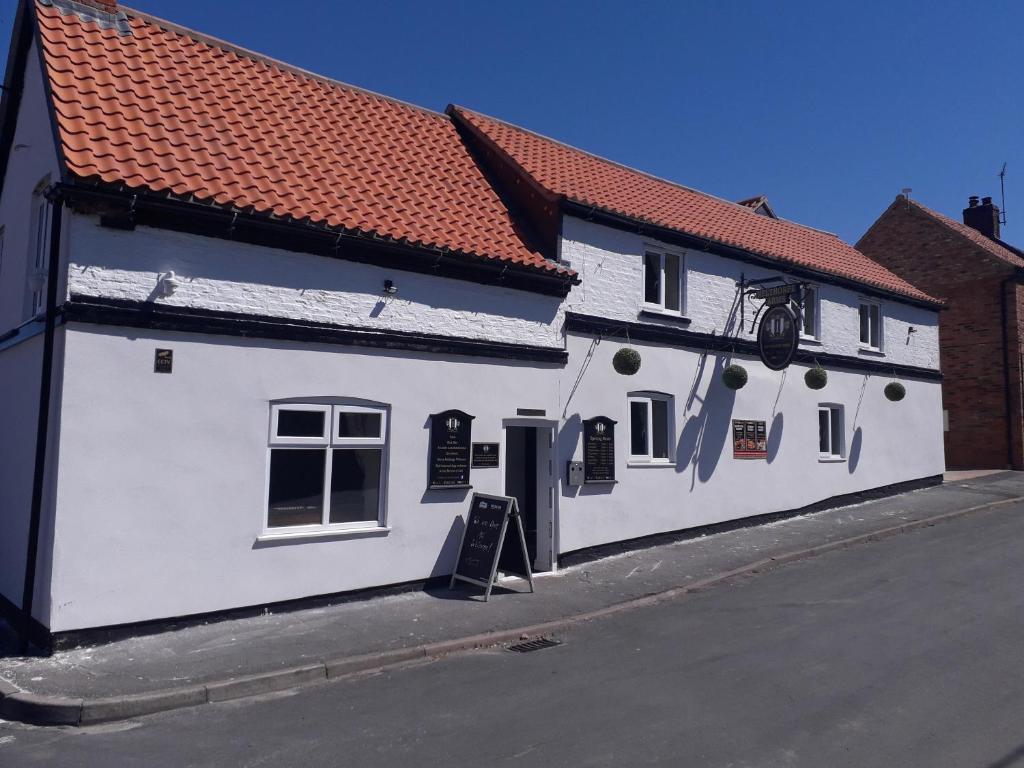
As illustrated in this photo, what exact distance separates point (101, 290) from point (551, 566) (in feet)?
23.4

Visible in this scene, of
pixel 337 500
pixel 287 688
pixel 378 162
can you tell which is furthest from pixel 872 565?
pixel 378 162

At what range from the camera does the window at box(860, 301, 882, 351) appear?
1905cm

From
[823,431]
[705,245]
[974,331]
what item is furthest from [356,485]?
[974,331]

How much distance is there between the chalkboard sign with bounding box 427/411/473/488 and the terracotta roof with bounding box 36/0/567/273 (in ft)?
7.69

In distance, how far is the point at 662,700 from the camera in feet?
20.8

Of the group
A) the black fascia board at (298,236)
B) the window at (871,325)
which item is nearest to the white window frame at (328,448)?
the black fascia board at (298,236)

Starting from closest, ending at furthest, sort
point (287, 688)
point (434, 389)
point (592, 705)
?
1. point (592, 705)
2. point (287, 688)
3. point (434, 389)

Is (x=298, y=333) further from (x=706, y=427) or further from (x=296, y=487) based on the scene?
(x=706, y=427)

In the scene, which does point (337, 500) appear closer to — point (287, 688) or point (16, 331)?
point (287, 688)

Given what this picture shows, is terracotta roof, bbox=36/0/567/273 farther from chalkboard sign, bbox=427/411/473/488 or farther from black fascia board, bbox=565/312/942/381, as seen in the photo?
chalkboard sign, bbox=427/411/473/488

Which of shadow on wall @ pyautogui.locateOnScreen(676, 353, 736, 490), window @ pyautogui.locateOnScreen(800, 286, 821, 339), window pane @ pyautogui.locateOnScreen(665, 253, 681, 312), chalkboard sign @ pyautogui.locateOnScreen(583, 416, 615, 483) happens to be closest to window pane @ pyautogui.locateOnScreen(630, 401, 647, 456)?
shadow on wall @ pyautogui.locateOnScreen(676, 353, 736, 490)

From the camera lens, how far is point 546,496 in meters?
11.8

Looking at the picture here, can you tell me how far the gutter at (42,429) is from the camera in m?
7.75

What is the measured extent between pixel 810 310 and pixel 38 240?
14848 mm
